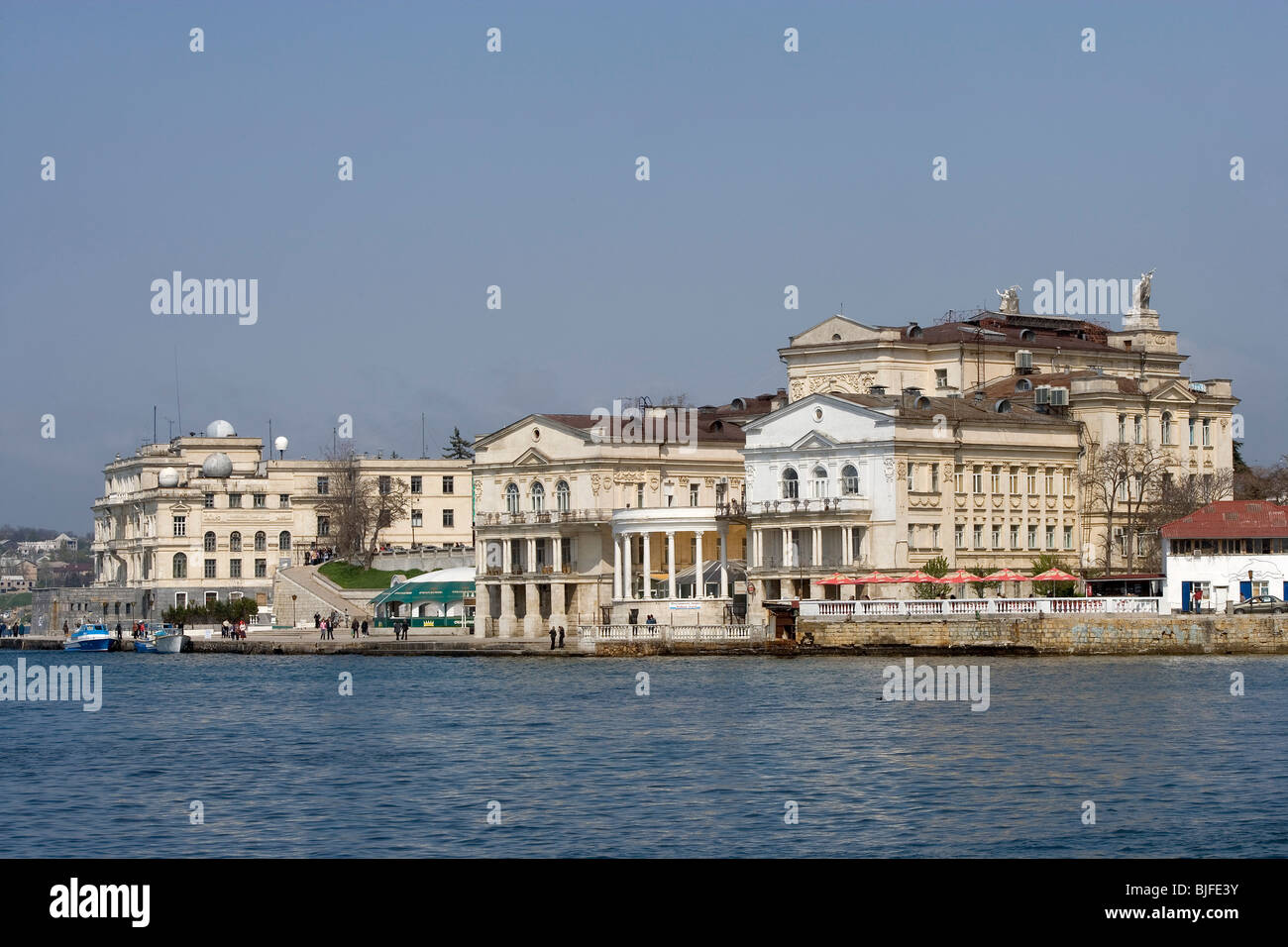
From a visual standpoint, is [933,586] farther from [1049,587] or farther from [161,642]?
[161,642]

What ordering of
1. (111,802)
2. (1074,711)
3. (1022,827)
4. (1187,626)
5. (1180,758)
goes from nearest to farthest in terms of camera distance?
(1022,827) → (111,802) → (1180,758) → (1074,711) → (1187,626)

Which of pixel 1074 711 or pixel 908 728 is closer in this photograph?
pixel 908 728

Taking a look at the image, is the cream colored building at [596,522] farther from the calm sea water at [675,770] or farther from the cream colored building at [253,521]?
the cream colored building at [253,521]

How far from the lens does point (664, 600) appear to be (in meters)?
87.0

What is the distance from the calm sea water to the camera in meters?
27.5

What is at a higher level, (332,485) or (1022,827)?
(332,485)

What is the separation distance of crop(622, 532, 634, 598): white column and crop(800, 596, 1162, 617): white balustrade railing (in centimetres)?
1683

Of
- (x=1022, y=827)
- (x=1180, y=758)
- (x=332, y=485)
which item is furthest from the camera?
(x=332, y=485)

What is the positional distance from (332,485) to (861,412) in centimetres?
5399

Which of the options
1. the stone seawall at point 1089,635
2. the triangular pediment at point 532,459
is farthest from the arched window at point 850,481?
the triangular pediment at point 532,459

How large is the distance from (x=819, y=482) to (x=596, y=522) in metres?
12.6
